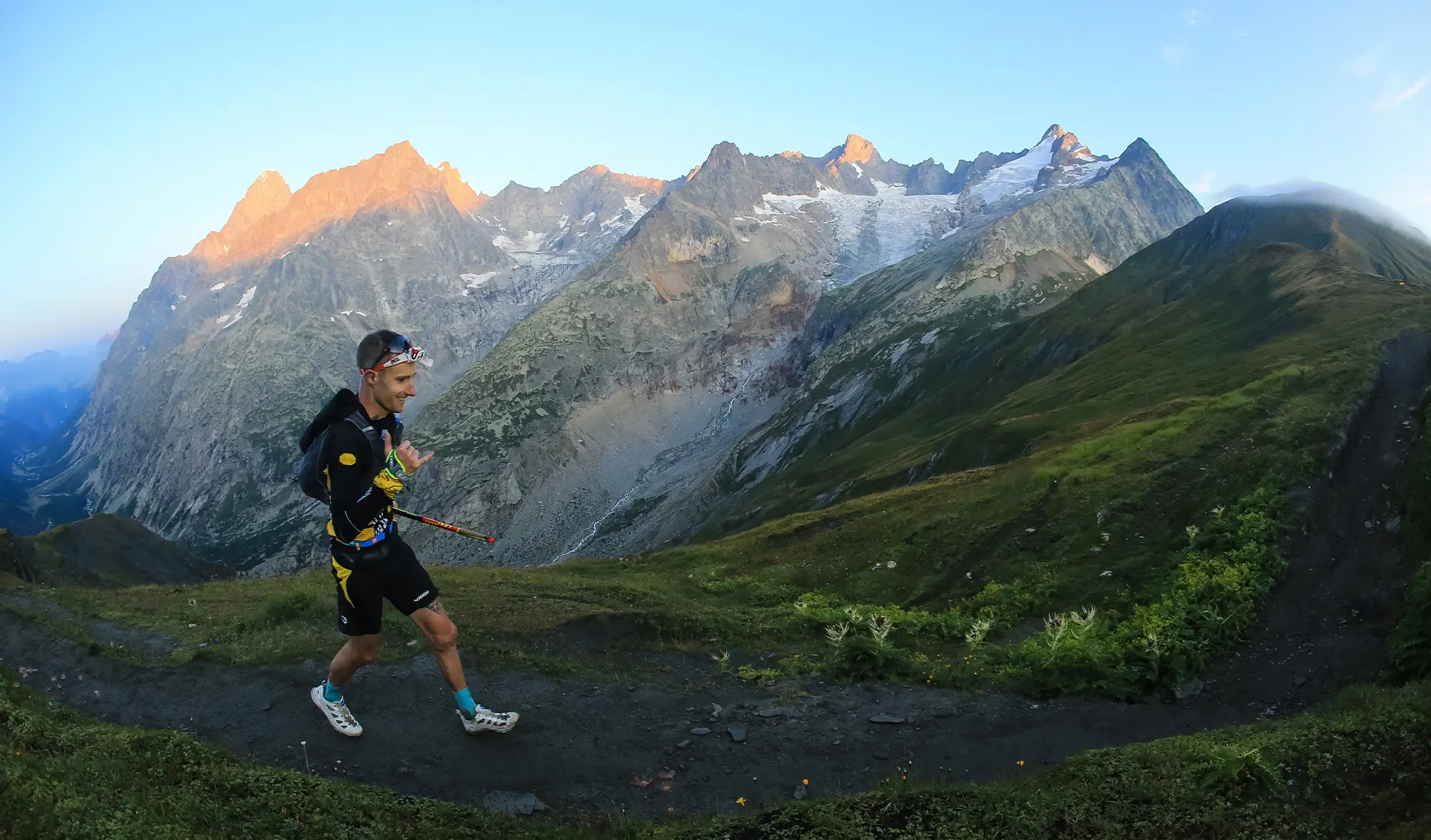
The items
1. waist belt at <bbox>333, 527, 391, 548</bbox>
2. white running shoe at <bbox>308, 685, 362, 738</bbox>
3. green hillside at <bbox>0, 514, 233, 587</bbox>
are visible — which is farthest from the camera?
green hillside at <bbox>0, 514, 233, 587</bbox>

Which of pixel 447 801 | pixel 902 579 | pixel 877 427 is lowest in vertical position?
pixel 877 427

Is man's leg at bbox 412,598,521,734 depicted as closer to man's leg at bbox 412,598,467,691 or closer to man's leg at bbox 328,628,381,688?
man's leg at bbox 412,598,467,691

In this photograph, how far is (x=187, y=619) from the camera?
1802cm

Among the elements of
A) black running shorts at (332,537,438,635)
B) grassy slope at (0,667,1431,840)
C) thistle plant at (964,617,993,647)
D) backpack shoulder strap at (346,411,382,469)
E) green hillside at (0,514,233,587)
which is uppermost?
backpack shoulder strap at (346,411,382,469)

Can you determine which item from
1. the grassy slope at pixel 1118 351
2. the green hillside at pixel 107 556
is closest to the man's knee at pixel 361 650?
the green hillside at pixel 107 556

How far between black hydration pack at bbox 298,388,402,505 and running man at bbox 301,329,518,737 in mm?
13

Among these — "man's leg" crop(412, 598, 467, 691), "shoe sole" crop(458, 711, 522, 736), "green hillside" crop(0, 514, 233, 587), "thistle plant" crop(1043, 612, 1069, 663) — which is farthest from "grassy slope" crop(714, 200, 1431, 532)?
"green hillside" crop(0, 514, 233, 587)

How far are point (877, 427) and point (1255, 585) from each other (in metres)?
109

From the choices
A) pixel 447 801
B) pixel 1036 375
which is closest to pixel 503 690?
pixel 447 801

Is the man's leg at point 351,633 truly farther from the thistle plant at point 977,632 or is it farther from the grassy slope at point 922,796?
the thistle plant at point 977,632

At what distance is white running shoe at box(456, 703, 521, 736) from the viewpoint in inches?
426

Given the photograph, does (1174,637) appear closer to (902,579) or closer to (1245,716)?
(1245,716)

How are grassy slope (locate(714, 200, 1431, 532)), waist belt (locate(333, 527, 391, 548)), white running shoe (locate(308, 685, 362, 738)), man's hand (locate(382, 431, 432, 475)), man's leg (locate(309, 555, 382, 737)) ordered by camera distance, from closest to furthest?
man's hand (locate(382, 431, 432, 475)) → waist belt (locate(333, 527, 391, 548)) → man's leg (locate(309, 555, 382, 737)) → white running shoe (locate(308, 685, 362, 738)) → grassy slope (locate(714, 200, 1431, 532))

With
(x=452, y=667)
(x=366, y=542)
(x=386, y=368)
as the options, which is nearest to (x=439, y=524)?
(x=366, y=542)
